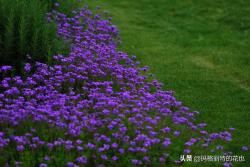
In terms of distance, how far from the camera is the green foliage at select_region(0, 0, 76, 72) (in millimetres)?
7102

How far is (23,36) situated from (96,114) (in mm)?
2096

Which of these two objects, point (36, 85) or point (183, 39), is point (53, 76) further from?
point (183, 39)

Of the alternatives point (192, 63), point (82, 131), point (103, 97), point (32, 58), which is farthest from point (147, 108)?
point (192, 63)

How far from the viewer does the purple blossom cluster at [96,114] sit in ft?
17.0

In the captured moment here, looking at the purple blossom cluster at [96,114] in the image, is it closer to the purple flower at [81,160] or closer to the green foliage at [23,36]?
the purple flower at [81,160]

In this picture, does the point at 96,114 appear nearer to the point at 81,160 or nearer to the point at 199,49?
the point at 81,160

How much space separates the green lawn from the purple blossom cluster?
83cm

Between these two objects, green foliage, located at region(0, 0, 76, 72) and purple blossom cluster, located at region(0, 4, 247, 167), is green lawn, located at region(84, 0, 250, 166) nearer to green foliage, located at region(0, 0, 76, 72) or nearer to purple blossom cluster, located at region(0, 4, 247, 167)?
purple blossom cluster, located at region(0, 4, 247, 167)

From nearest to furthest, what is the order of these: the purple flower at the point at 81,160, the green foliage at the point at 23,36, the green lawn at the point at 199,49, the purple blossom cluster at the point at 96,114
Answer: the purple flower at the point at 81,160 → the purple blossom cluster at the point at 96,114 → the green foliage at the point at 23,36 → the green lawn at the point at 199,49

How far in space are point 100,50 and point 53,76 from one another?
121 cm

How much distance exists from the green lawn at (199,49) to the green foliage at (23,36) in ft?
7.08

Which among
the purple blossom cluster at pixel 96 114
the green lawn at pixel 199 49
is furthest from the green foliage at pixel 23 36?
the green lawn at pixel 199 49

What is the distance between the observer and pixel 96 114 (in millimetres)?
5766

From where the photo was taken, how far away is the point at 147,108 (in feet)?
19.6
